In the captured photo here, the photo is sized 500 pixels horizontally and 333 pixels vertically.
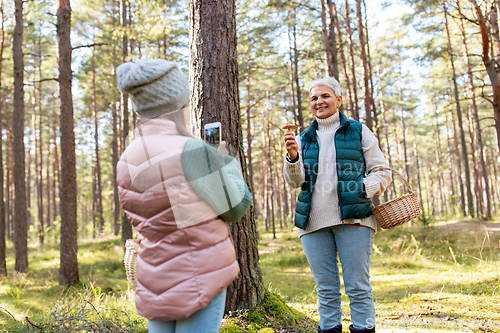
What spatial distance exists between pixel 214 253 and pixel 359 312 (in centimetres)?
159

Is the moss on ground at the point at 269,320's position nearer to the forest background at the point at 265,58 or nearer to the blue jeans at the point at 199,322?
the blue jeans at the point at 199,322

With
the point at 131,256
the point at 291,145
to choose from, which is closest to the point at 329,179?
the point at 291,145

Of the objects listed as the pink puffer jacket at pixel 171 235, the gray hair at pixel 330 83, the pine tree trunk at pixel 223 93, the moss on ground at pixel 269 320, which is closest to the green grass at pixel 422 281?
the moss on ground at pixel 269 320

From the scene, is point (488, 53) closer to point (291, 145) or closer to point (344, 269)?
point (291, 145)

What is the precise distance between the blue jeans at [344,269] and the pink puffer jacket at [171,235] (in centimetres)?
136

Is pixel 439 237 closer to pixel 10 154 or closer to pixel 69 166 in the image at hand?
pixel 69 166

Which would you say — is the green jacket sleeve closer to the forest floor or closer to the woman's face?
the woman's face

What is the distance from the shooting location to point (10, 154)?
2153 cm

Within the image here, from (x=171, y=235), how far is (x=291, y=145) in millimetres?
1426

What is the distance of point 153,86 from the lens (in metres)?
1.49

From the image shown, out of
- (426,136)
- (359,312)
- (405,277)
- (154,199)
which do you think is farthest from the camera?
(426,136)

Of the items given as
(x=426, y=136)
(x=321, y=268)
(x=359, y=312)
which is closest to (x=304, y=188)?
(x=321, y=268)

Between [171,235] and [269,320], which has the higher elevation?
[171,235]

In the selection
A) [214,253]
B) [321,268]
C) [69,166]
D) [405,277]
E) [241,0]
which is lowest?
[405,277]
